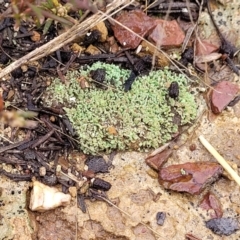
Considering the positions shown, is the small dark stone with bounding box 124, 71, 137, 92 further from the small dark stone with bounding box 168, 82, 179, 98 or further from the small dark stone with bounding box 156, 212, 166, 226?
the small dark stone with bounding box 156, 212, 166, 226

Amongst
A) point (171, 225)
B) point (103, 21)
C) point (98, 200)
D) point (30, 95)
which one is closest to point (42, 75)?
point (30, 95)

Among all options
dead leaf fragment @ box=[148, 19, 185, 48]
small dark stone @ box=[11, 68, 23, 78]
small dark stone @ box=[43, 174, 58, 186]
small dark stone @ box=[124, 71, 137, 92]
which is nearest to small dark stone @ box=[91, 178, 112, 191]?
small dark stone @ box=[43, 174, 58, 186]

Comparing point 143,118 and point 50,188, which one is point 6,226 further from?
point 143,118

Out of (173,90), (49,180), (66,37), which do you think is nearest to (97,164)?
(49,180)

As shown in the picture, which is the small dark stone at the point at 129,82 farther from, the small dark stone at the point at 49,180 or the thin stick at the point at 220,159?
the small dark stone at the point at 49,180

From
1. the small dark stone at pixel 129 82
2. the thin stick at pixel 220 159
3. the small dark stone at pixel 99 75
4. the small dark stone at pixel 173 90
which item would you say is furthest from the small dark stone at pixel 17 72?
the thin stick at pixel 220 159

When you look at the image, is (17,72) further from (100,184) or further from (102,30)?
(100,184)
